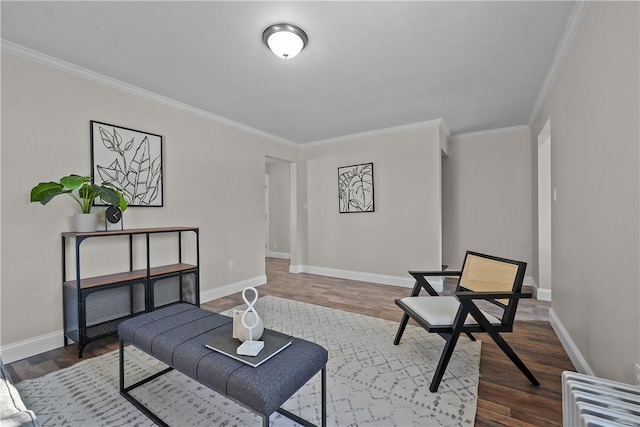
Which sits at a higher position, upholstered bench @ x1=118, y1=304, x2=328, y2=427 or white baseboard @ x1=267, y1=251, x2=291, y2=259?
upholstered bench @ x1=118, y1=304, x2=328, y2=427

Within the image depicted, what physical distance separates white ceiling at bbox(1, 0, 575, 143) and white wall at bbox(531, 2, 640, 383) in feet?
1.42

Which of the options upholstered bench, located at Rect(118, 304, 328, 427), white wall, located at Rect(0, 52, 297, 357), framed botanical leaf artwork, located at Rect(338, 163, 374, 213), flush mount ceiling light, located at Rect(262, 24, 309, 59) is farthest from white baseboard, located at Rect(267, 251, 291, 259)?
flush mount ceiling light, located at Rect(262, 24, 309, 59)

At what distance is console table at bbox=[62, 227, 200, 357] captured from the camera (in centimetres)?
235

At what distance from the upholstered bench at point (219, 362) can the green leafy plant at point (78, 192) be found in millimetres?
1161

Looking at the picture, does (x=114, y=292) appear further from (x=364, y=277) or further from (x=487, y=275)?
(x=364, y=277)

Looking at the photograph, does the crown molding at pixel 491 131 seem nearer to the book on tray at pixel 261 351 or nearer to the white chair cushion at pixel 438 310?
the white chair cushion at pixel 438 310

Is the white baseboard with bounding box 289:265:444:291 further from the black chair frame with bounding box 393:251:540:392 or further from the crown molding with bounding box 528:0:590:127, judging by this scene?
the crown molding with bounding box 528:0:590:127

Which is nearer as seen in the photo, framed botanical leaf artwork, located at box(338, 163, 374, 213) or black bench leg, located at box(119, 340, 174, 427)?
black bench leg, located at box(119, 340, 174, 427)

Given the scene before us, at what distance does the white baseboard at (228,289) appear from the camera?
3.73m

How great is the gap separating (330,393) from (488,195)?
418 cm

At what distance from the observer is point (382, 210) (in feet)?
15.3

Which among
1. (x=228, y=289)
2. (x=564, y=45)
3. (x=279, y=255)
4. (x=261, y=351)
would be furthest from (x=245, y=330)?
(x=279, y=255)

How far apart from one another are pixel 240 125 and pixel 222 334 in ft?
10.8

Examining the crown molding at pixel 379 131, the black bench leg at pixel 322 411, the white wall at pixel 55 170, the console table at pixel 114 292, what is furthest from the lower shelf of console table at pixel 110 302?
the crown molding at pixel 379 131
